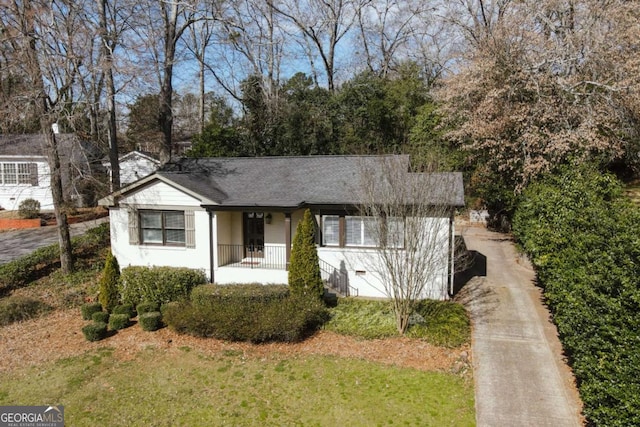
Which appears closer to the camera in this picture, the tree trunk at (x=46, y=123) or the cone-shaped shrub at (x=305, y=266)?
the cone-shaped shrub at (x=305, y=266)

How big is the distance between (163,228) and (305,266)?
5946 millimetres

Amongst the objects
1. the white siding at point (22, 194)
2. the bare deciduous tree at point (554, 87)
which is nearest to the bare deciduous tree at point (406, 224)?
the bare deciduous tree at point (554, 87)

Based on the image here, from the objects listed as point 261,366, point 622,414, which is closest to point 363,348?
point 261,366

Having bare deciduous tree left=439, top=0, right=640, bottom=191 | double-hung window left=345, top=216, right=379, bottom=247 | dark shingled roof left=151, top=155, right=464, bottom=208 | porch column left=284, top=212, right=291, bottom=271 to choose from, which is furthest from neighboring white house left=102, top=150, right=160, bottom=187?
bare deciduous tree left=439, top=0, right=640, bottom=191

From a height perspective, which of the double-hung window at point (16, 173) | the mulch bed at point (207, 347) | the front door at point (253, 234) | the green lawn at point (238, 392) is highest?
the double-hung window at point (16, 173)

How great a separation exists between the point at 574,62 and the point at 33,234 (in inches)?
1122

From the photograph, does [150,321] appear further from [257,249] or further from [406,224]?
[406,224]

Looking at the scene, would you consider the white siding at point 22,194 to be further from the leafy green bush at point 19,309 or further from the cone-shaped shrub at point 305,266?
the cone-shaped shrub at point 305,266

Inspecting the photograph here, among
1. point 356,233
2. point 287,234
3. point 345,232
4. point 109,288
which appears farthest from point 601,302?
point 109,288

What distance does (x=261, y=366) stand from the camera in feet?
32.0

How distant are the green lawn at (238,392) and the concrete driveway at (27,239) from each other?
36.4ft

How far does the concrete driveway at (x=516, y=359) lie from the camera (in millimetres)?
7527

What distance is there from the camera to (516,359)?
9.42 metres

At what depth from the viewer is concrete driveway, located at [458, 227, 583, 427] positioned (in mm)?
7527
